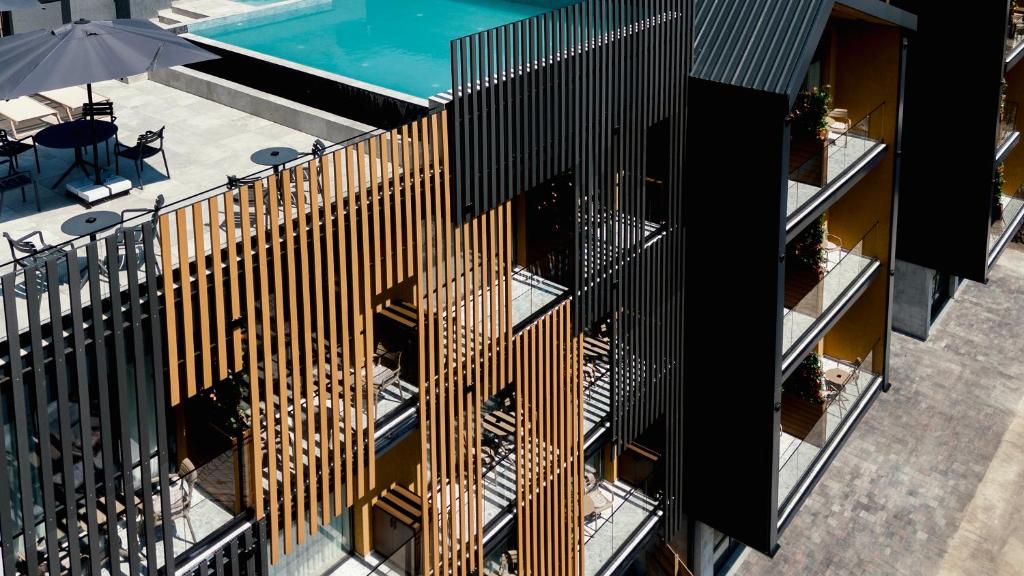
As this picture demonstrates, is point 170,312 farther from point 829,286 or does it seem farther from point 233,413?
point 829,286

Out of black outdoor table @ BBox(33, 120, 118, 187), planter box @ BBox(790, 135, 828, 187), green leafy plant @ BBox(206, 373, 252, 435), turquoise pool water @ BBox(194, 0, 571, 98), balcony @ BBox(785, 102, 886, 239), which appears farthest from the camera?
turquoise pool water @ BBox(194, 0, 571, 98)

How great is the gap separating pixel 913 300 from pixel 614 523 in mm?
18676

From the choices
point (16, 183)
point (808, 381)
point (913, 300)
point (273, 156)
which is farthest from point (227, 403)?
point (913, 300)

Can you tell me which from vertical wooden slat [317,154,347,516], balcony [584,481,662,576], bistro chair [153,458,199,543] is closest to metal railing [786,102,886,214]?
balcony [584,481,662,576]

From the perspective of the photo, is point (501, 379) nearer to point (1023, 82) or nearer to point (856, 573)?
point (856, 573)

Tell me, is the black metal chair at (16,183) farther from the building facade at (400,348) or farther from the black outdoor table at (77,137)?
the building facade at (400,348)

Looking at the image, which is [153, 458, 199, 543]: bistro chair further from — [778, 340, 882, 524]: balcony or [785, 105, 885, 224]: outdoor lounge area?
[778, 340, 882, 524]: balcony

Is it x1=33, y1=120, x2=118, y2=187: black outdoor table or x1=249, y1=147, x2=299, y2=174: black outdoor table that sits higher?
x1=33, y1=120, x2=118, y2=187: black outdoor table

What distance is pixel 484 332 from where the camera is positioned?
16.5 metres

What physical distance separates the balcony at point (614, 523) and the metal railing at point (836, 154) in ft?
21.2

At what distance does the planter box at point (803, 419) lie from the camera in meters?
25.2

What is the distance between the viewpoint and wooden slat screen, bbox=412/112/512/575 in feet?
49.3

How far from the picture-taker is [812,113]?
76.7 feet

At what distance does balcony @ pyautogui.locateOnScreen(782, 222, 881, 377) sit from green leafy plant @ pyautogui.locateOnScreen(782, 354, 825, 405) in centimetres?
128
